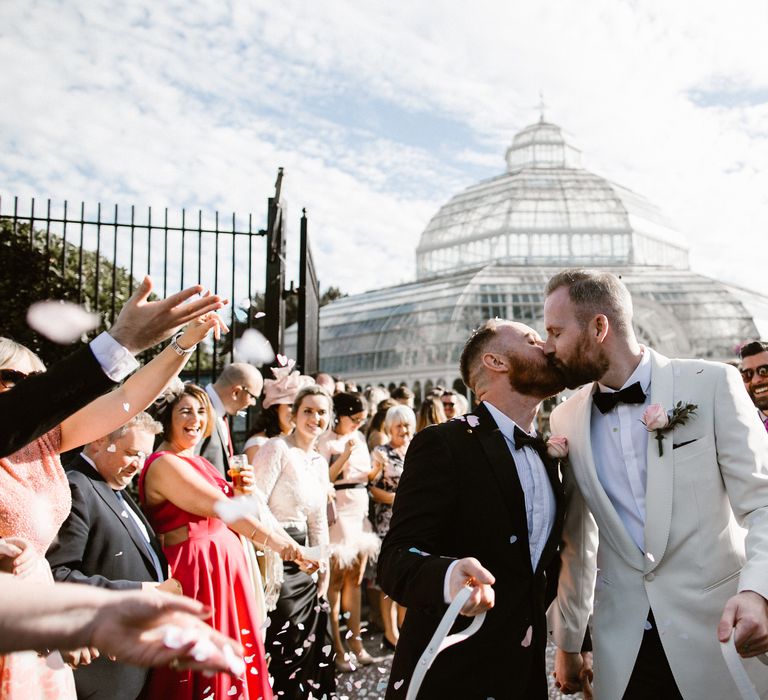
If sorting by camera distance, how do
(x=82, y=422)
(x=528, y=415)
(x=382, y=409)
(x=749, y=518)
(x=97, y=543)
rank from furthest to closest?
(x=382, y=409) → (x=97, y=543) → (x=528, y=415) → (x=82, y=422) → (x=749, y=518)

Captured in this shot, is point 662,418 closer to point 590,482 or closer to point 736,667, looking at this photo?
point 590,482

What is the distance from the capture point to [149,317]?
196cm

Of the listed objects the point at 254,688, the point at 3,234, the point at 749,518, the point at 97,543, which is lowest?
the point at 254,688

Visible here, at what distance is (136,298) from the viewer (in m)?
1.97

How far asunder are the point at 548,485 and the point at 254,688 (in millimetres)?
2125

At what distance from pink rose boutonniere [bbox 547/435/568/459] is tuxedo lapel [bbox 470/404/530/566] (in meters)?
0.25

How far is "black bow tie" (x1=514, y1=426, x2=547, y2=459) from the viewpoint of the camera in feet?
8.69

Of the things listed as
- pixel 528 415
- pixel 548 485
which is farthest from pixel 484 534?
pixel 528 415

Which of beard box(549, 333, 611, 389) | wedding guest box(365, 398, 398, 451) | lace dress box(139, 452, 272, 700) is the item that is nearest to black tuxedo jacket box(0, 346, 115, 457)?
beard box(549, 333, 611, 389)

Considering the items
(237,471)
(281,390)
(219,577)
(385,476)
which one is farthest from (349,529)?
(219,577)

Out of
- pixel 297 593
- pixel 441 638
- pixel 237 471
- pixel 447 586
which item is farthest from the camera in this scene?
pixel 297 593

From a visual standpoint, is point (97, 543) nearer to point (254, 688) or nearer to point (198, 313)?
point (254, 688)

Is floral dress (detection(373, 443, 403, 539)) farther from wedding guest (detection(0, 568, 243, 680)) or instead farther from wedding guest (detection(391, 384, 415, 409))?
wedding guest (detection(0, 568, 243, 680))

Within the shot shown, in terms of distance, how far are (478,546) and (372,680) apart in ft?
13.0
